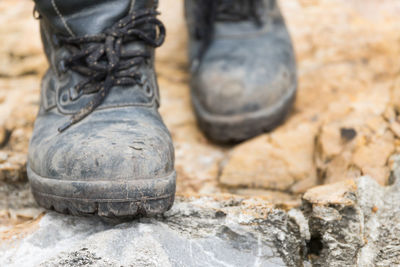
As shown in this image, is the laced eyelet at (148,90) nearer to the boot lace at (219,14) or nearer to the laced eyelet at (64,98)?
the laced eyelet at (64,98)

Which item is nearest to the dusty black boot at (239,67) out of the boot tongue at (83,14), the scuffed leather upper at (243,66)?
the scuffed leather upper at (243,66)

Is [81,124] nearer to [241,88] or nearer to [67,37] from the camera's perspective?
[67,37]

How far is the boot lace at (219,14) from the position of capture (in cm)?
183

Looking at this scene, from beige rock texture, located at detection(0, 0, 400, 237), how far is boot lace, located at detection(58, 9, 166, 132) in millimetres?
309

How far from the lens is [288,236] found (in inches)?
43.1

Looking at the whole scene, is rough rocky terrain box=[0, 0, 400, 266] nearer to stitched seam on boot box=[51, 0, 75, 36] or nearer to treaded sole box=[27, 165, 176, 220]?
treaded sole box=[27, 165, 176, 220]

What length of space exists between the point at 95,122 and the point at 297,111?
0.88 m

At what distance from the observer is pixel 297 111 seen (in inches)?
71.2

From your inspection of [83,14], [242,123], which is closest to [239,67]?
[242,123]

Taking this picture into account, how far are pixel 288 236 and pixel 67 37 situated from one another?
73 cm

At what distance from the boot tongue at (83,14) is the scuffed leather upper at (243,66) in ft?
1.68

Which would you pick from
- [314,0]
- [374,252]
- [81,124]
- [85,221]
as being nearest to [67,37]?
[81,124]

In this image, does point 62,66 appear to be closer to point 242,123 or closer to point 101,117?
point 101,117

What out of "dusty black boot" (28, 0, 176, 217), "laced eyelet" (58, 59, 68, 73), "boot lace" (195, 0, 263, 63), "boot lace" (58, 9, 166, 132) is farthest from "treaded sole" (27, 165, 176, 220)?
"boot lace" (195, 0, 263, 63)
